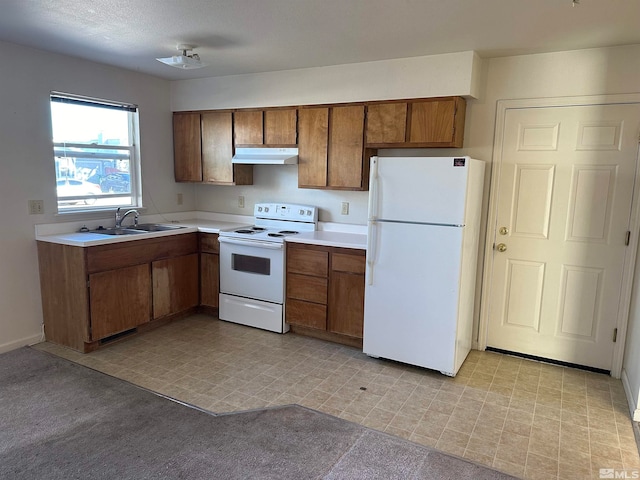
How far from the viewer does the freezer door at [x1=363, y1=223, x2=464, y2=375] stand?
116 inches

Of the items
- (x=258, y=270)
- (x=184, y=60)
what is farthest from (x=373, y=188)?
(x=184, y=60)

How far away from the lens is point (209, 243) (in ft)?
13.8

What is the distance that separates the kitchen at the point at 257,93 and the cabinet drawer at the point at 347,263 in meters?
0.58

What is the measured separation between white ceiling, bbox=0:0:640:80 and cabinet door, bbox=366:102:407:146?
0.38 metres

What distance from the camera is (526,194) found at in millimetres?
3312

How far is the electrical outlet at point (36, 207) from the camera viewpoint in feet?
11.2

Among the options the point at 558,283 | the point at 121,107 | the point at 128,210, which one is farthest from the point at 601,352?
the point at 121,107

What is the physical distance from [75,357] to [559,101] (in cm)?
404

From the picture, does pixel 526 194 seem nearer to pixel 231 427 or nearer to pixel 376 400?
pixel 376 400

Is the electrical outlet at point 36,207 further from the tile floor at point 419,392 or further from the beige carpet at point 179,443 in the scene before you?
the beige carpet at point 179,443

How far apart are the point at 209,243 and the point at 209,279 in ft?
1.14

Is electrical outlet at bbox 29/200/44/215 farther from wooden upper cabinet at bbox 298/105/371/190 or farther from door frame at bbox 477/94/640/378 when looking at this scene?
door frame at bbox 477/94/640/378
